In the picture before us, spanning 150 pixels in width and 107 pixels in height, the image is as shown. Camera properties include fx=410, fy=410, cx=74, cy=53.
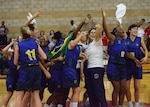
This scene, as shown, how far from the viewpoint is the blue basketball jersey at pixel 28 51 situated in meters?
7.46

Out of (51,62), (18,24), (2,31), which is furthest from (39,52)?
(18,24)

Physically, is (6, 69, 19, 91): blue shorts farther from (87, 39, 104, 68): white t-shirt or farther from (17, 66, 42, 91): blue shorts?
(87, 39, 104, 68): white t-shirt

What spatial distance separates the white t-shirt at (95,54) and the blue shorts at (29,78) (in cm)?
124

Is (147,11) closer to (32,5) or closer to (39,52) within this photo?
(32,5)

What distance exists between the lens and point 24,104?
820 cm

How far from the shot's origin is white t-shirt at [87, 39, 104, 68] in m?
8.29

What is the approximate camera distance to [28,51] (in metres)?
7.47

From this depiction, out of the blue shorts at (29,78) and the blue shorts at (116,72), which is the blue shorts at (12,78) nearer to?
the blue shorts at (29,78)

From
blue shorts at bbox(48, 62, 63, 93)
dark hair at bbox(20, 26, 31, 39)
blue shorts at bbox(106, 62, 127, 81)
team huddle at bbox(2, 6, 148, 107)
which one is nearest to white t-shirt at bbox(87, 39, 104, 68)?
team huddle at bbox(2, 6, 148, 107)

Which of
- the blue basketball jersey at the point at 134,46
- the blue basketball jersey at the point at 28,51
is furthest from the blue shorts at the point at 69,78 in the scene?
the blue basketball jersey at the point at 134,46

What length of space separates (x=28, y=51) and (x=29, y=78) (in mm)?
495

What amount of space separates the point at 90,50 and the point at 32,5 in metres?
14.8

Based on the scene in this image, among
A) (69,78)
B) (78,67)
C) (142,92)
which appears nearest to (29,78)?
(69,78)

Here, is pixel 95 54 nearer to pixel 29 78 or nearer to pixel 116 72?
pixel 116 72
